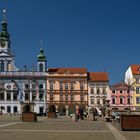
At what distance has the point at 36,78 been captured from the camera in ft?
300

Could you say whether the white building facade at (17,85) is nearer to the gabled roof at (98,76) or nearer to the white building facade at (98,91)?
the white building facade at (98,91)

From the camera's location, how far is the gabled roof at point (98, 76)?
300 ft

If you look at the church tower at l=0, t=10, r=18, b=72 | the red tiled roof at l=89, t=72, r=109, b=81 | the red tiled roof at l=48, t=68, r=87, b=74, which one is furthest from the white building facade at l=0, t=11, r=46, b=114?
the red tiled roof at l=89, t=72, r=109, b=81

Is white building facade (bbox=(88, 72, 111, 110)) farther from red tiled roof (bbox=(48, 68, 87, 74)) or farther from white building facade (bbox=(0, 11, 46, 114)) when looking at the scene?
white building facade (bbox=(0, 11, 46, 114))

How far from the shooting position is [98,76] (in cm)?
9288

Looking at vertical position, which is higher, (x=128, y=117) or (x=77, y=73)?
(x=77, y=73)

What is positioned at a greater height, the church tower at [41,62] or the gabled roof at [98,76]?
the church tower at [41,62]

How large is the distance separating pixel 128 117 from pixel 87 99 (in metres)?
70.2

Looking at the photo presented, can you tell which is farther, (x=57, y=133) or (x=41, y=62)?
(x=41, y=62)

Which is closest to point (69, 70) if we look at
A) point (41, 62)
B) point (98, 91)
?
point (41, 62)

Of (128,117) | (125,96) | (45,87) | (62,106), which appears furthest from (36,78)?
(128,117)

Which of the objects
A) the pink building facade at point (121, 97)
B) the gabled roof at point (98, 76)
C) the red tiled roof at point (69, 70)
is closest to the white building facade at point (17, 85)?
the red tiled roof at point (69, 70)

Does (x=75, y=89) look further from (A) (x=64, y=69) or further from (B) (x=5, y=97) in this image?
(B) (x=5, y=97)

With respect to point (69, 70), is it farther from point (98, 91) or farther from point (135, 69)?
point (135, 69)
